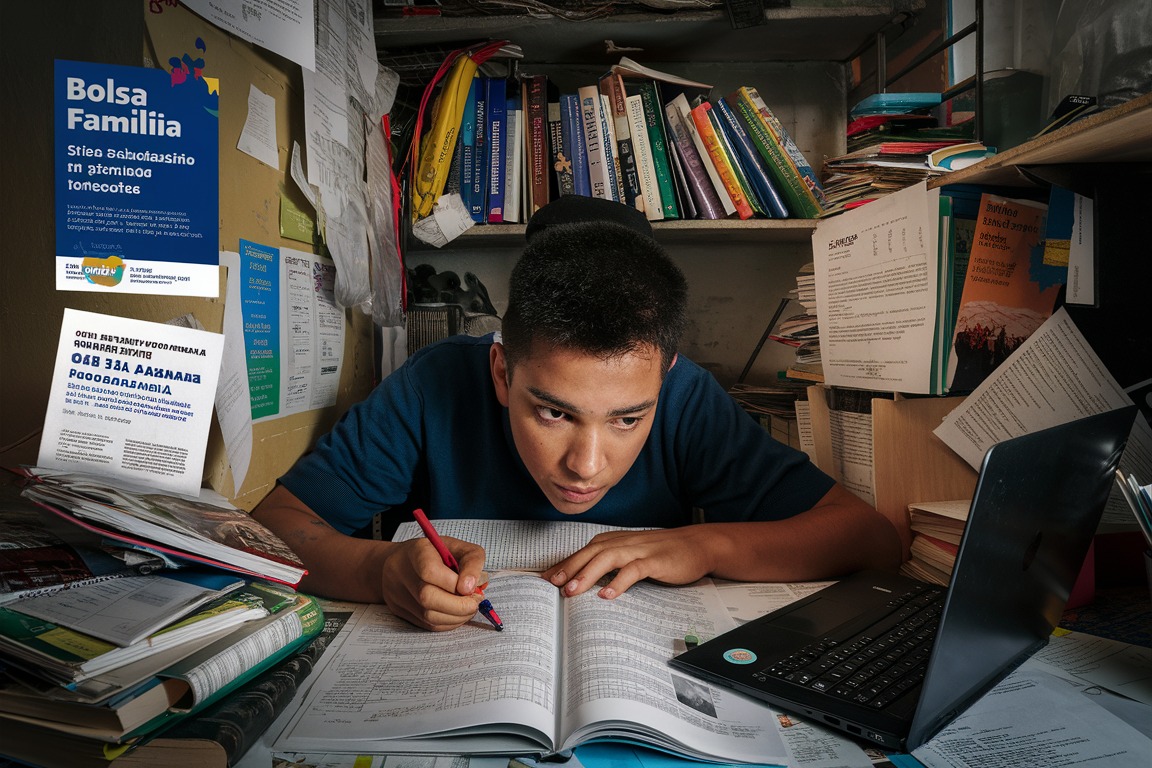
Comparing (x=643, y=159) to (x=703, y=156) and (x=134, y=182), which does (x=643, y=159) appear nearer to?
(x=703, y=156)

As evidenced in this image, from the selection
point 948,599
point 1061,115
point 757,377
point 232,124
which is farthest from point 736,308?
point 948,599

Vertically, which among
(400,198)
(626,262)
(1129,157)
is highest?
(400,198)

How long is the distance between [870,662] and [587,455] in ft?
1.22

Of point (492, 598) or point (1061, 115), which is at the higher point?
point (1061, 115)

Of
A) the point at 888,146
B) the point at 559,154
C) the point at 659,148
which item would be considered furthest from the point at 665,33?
the point at 888,146

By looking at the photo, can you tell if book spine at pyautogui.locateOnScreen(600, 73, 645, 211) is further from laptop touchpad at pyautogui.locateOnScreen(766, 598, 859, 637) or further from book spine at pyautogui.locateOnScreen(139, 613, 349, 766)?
book spine at pyautogui.locateOnScreen(139, 613, 349, 766)

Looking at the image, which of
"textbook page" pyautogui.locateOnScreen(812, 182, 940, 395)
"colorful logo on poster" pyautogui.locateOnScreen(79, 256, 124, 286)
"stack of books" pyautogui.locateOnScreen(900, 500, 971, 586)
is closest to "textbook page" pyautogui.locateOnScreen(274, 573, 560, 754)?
"colorful logo on poster" pyautogui.locateOnScreen(79, 256, 124, 286)

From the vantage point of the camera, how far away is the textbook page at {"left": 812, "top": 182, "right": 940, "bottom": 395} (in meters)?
1.08

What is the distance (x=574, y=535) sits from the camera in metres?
0.99

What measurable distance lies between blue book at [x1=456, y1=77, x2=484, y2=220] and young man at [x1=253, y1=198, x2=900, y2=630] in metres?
0.53

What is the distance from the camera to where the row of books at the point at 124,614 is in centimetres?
48

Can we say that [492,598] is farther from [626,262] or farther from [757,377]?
[757,377]

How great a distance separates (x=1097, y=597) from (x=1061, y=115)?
0.64 m

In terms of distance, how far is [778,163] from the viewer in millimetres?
1751
